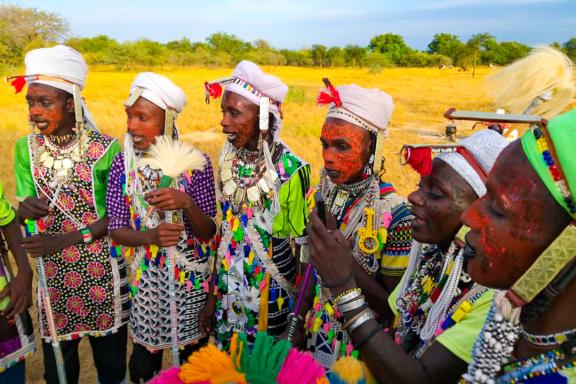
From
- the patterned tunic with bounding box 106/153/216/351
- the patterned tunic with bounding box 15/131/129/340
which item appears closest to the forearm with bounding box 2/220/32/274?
the patterned tunic with bounding box 15/131/129/340

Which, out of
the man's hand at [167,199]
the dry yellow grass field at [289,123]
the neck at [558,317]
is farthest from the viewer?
the dry yellow grass field at [289,123]

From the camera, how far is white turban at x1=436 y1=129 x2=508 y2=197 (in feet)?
6.30

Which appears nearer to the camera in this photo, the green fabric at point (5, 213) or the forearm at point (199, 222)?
the green fabric at point (5, 213)

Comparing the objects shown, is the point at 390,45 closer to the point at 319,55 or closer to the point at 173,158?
the point at 319,55

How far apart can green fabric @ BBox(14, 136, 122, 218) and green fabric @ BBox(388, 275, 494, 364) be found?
2.77 meters

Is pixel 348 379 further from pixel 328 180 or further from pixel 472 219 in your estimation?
pixel 328 180

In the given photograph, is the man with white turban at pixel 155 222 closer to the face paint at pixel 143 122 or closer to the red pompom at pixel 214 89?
the face paint at pixel 143 122

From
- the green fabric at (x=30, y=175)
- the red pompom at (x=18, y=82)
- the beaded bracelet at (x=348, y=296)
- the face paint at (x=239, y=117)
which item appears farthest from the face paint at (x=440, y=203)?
the red pompom at (x=18, y=82)

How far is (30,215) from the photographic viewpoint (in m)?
3.28

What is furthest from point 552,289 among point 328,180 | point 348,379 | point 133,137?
point 133,137

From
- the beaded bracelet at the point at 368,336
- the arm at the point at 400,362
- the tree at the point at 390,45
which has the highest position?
the tree at the point at 390,45

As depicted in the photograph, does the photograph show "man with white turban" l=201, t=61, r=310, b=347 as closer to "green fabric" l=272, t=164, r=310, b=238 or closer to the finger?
"green fabric" l=272, t=164, r=310, b=238

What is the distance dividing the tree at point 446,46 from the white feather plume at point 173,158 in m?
57.9

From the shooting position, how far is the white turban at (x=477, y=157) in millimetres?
1921
